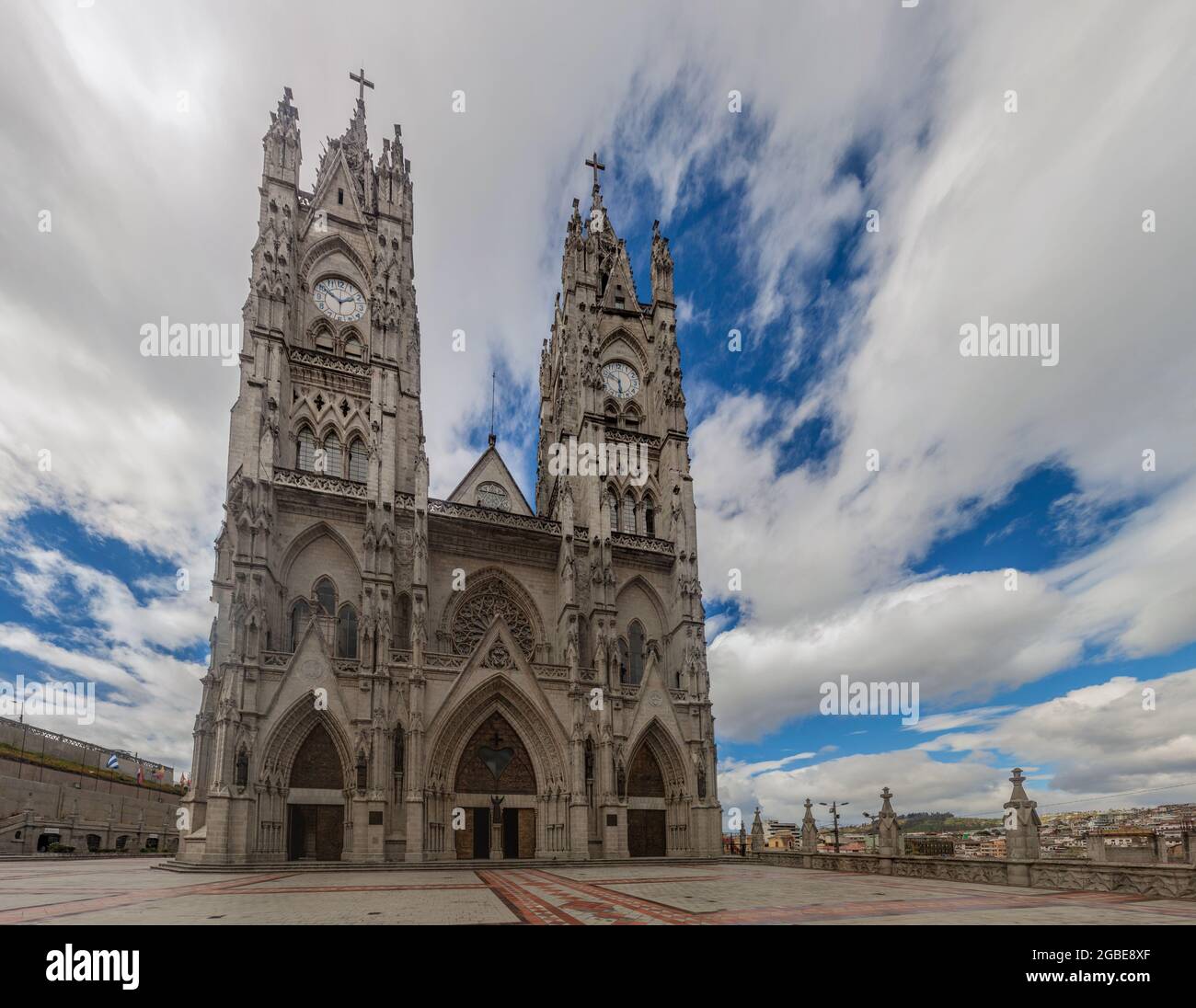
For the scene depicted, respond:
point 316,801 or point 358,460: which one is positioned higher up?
point 358,460

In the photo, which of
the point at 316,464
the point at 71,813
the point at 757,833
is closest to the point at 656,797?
the point at 757,833

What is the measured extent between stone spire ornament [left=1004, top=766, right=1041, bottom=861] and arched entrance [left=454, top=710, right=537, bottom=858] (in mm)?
19095

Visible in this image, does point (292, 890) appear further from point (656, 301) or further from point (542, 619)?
point (656, 301)

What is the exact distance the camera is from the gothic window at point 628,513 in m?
41.7

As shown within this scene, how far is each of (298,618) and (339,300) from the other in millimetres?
17209

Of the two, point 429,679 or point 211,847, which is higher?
point 429,679

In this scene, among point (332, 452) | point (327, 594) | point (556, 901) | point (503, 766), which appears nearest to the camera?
point (556, 901)

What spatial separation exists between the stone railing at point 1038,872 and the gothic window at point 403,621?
1865cm

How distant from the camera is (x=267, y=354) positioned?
33.9 metres

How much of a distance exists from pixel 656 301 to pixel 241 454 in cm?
2620

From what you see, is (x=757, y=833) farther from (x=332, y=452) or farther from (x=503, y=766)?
(x=332, y=452)

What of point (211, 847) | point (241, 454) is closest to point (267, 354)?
point (241, 454)

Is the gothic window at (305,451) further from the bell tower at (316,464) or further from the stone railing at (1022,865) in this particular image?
the stone railing at (1022,865)

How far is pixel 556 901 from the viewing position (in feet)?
48.8
